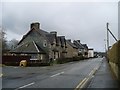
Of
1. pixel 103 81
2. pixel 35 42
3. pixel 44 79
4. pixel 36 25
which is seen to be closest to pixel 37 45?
pixel 35 42

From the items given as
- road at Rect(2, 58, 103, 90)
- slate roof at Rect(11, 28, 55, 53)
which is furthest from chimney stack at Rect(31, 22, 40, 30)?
road at Rect(2, 58, 103, 90)

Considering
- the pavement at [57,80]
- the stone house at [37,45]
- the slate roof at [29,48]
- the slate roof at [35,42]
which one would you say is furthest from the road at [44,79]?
the slate roof at [35,42]

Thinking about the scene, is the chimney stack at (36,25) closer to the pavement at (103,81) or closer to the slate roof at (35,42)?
the slate roof at (35,42)

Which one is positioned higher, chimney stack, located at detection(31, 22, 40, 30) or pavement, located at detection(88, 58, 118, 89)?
chimney stack, located at detection(31, 22, 40, 30)

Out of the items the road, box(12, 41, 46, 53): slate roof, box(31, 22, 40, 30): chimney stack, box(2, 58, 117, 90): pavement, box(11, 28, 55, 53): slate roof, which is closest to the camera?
box(2, 58, 117, 90): pavement

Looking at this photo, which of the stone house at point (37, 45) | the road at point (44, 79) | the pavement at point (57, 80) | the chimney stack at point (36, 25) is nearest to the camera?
the pavement at point (57, 80)

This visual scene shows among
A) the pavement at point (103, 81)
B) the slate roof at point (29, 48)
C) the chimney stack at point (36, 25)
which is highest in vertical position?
the chimney stack at point (36, 25)

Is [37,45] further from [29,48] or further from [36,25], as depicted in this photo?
[36,25]

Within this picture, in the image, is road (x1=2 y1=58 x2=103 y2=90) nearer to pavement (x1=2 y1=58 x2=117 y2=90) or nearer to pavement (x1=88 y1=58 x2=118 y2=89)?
pavement (x1=2 y1=58 x2=117 y2=90)

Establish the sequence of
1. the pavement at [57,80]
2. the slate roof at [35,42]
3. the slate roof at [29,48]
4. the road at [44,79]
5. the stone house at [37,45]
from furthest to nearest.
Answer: the slate roof at [35,42] < the stone house at [37,45] < the slate roof at [29,48] < the road at [44,79] < the pavement at [57,80]

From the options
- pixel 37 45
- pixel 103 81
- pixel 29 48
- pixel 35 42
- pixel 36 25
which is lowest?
pixel 103 81

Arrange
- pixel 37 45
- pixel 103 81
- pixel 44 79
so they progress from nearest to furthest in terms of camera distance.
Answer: pixel 103 81, pixel 44 79, pixel 37 45

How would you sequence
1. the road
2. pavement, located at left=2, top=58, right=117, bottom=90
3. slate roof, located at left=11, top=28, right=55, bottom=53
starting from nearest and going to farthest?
pavement, located at left=2, top=58, right=117, bottom=90 → the road → slate roof, located at left=11, top=28, right=55, bottom=53

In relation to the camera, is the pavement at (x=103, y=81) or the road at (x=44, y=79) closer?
the pavement at (x=103, y=81)
